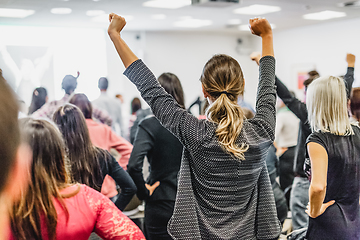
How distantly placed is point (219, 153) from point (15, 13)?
7067 mm

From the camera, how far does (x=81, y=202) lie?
1.05 meters

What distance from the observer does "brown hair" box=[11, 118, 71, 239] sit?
3.13ft

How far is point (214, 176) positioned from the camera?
3.84 ft

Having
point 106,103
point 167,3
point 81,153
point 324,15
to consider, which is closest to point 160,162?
point 81,153

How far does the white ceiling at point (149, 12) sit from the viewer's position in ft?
20.6

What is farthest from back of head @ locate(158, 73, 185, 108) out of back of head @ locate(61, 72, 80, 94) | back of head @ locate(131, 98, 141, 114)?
back of head @ locate(131, 98, 141, 114)

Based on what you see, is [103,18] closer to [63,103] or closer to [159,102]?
[63,103]

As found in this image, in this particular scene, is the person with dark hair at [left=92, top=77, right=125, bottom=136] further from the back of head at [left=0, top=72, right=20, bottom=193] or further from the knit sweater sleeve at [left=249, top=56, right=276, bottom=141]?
the back of head at [left=0, top=72, right=20, bottom=193]

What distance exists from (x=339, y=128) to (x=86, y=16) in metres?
6.79

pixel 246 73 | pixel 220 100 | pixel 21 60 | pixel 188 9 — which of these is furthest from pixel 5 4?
pixel 246 73

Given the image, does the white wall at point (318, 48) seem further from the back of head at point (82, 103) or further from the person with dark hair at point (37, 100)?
the back of head at point (82, 103)

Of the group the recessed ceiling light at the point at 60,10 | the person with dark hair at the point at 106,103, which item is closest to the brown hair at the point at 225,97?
the person with dark hair at the point at 106,103

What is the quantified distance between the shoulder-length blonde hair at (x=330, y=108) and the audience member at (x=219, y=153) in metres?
0.55

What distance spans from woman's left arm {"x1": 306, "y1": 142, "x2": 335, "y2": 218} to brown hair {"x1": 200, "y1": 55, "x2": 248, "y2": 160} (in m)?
0.55
